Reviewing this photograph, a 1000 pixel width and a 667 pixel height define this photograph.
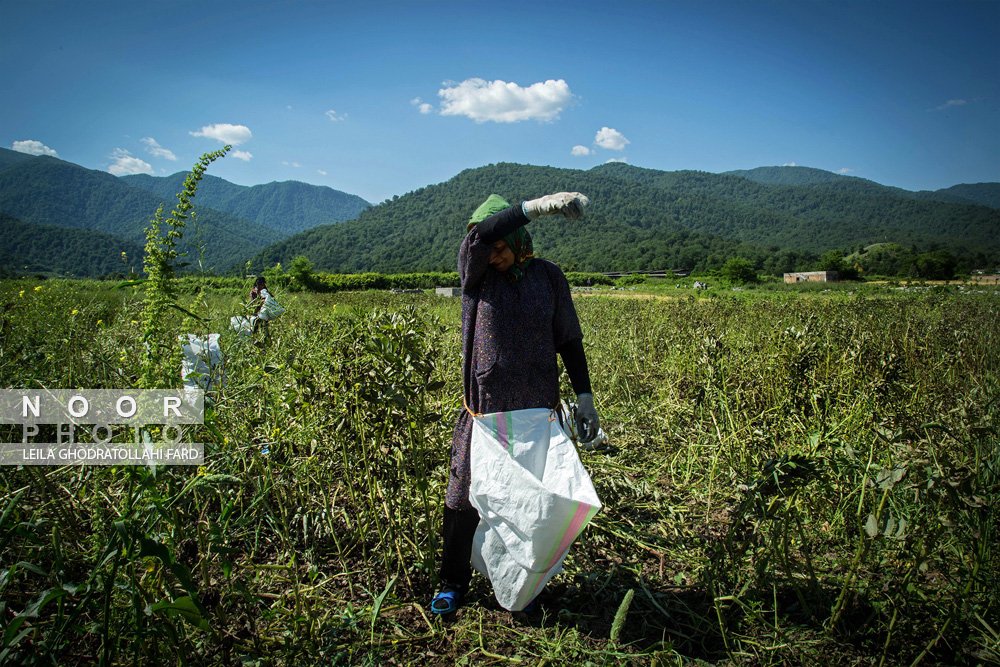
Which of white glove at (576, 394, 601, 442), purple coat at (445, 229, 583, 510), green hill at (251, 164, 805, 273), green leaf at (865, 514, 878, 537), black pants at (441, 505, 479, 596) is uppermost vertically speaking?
green hill at (251, 164, 805, 273)

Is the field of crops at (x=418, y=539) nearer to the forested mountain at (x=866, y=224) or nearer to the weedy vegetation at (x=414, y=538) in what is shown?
the weedy vegetation at (x=414, y=538)

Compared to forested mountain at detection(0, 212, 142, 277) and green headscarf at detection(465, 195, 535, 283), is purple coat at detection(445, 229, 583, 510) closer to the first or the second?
green headscarf at detection(465, 195, 535, 283)

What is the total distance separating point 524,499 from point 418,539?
102 centimetres

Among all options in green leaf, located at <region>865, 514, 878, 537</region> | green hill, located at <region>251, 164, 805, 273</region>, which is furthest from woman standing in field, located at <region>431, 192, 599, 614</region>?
green hill, located at <region>251, 164, 805, 273</region>

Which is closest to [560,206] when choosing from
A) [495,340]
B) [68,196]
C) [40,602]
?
[495,340]

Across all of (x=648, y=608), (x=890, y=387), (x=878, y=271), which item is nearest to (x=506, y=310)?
(x=648, y=608)

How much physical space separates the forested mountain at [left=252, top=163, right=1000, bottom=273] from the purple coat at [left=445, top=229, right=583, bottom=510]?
61.4 metres

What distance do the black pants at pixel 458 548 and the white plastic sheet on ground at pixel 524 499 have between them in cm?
→ 9

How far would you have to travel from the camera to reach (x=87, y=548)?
1834mm

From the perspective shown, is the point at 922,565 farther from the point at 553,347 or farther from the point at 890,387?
the point at 890,387

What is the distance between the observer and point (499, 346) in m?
1.78

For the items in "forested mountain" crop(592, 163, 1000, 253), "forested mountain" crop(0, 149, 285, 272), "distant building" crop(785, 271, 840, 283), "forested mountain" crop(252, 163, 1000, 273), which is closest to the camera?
"distant building" crop(785, 271, 840, 283)

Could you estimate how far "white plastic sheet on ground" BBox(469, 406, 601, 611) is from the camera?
1601 mm

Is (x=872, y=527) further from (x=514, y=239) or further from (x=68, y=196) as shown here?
(x=68, y=196)
